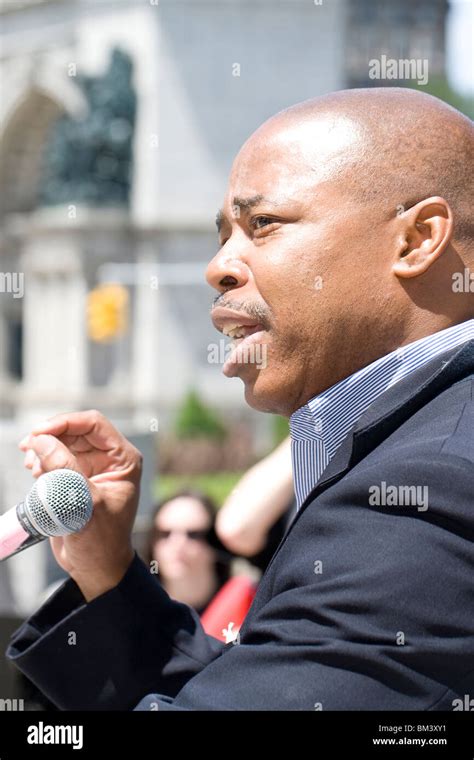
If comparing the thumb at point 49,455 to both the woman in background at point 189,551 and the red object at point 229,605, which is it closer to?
the red object at point 229,605

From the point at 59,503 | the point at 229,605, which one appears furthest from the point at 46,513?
the point at 229,605

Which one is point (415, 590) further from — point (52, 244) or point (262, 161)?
point (52, 244)

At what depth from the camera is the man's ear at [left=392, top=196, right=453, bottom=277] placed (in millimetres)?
1610

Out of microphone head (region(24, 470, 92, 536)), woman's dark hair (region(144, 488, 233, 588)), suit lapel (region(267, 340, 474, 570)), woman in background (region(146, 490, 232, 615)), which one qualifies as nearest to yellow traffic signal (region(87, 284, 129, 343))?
woman's dark hair (region(144, 488, 233, 588))

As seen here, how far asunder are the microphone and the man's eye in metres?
0.46

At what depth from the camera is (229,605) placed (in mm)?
4141

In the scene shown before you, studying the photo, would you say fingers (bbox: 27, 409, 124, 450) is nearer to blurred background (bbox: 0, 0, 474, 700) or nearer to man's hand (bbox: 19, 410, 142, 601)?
man's hand (bbox: 19, 410, 142, 601)

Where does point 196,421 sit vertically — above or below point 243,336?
below

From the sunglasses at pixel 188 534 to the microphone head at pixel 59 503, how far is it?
2.93 meters

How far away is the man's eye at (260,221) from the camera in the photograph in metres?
1.63

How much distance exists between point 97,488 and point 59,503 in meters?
0.18

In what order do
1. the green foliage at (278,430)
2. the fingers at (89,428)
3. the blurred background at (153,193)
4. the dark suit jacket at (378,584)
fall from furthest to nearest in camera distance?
the blurred background at (153,193) → the green foliage at (278,430) → the fingers at (89,428) → the dark suit jacket at (378,584)

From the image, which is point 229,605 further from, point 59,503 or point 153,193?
point 153,193

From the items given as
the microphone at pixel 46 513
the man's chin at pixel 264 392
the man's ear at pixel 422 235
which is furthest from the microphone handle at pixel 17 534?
the man's ear at pixel 422 235
